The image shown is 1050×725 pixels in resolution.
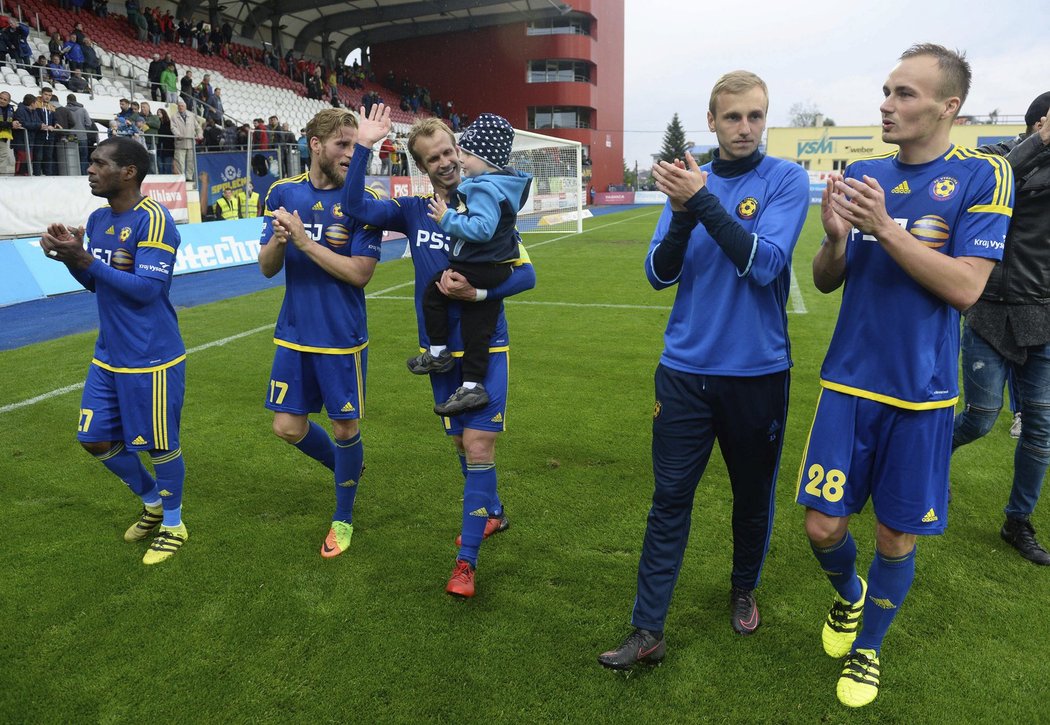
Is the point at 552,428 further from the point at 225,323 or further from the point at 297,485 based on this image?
the point at 225,323

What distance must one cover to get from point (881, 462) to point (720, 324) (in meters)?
0.73

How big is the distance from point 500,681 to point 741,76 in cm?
237

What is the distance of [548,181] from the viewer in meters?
21.5

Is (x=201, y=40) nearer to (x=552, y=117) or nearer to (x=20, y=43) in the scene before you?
(x=20, y=43)

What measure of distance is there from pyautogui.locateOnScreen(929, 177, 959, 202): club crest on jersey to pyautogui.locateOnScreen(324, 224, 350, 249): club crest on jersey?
2.59 meters

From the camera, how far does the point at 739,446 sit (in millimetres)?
2795

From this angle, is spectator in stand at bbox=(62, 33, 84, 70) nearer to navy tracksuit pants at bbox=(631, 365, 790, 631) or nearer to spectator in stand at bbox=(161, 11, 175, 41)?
spectator in stand at bbox=(161, 11, 175, 41)

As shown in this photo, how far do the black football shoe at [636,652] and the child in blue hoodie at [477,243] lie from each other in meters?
1.20

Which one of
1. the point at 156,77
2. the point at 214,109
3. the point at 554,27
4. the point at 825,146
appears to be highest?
the point at 554,27

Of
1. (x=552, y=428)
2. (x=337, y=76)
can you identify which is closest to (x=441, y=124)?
(x=552, y=428)

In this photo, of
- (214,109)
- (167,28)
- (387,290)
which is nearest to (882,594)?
(387,290)

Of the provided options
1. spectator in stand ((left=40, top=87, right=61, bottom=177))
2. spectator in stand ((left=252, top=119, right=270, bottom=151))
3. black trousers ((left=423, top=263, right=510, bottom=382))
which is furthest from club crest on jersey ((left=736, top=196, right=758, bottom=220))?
spectator in stand ((left=252, top=119, right=270, bottom=151))

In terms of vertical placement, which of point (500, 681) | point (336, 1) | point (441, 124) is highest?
point (336, 1)

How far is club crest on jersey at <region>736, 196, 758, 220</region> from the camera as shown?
2.64 meters
